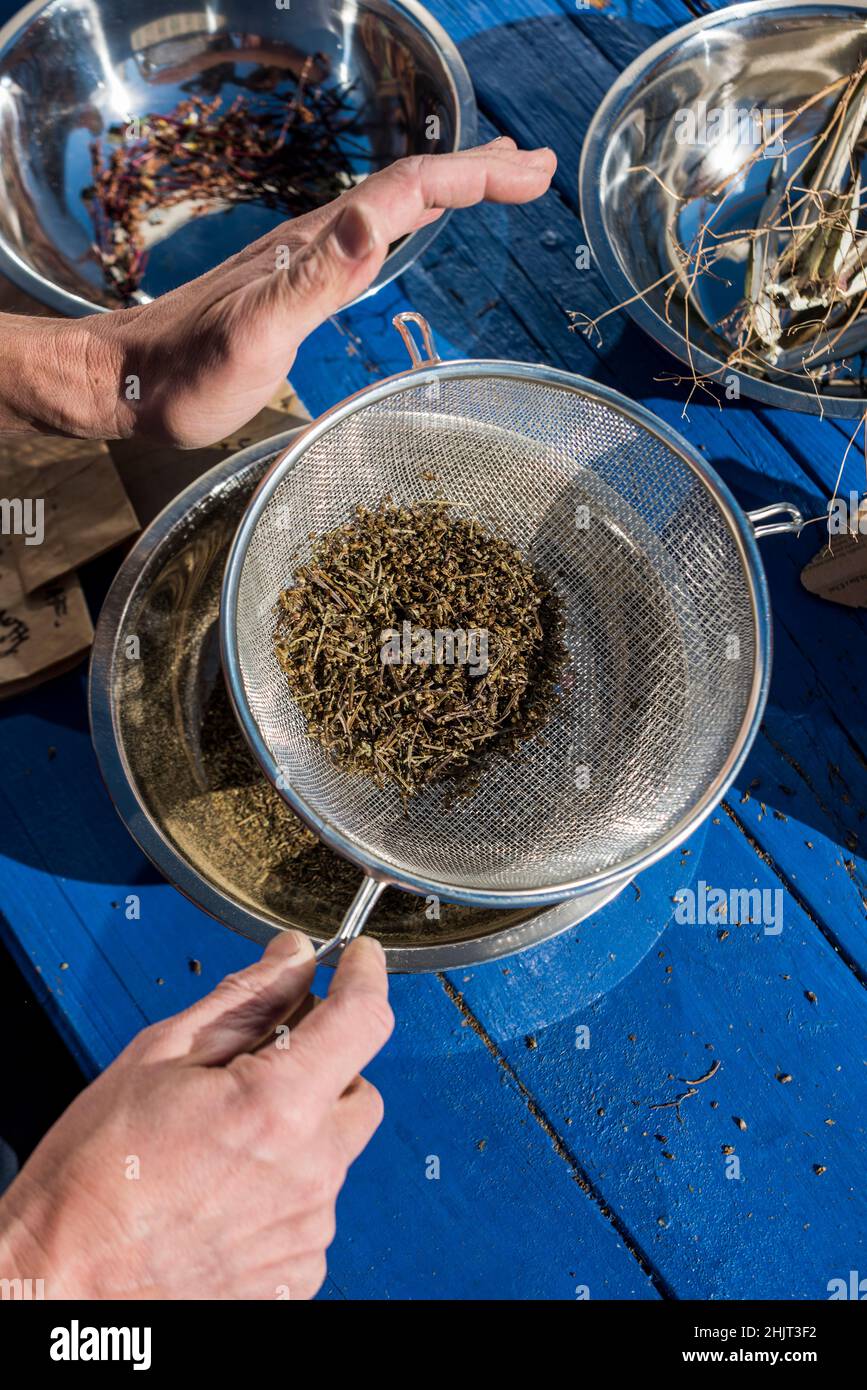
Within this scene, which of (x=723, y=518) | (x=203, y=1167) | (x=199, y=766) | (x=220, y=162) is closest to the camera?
(x=203, y=1167)

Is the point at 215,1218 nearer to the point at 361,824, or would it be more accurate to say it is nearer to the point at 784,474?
the point at 361,824

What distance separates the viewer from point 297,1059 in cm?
100

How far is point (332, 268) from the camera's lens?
3.46 ft

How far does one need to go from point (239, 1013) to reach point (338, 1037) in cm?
12

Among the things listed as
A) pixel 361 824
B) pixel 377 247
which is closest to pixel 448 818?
pixel 361 824

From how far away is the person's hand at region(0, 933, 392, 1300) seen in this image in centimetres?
99

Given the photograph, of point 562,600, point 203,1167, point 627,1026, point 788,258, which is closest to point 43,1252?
point 203,1167

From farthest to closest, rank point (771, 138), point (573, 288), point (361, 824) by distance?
point (573, 288)
point (771, 138)
point (361, 824)

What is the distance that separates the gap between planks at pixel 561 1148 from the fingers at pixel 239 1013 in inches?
15.1

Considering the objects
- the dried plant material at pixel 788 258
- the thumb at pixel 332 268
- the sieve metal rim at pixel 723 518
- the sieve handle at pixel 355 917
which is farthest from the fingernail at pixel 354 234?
the sieve handle at pixel 355 917

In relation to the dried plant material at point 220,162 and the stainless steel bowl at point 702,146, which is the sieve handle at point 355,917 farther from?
the dried plant material at point 220,162

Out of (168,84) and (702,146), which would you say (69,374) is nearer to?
(168,84)

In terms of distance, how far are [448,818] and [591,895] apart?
0.75 feet

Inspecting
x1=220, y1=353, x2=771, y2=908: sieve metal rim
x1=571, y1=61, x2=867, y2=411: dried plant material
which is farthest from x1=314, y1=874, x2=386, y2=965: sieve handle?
x1=571, y1=61, x2=867, y2=411: dried plant material
